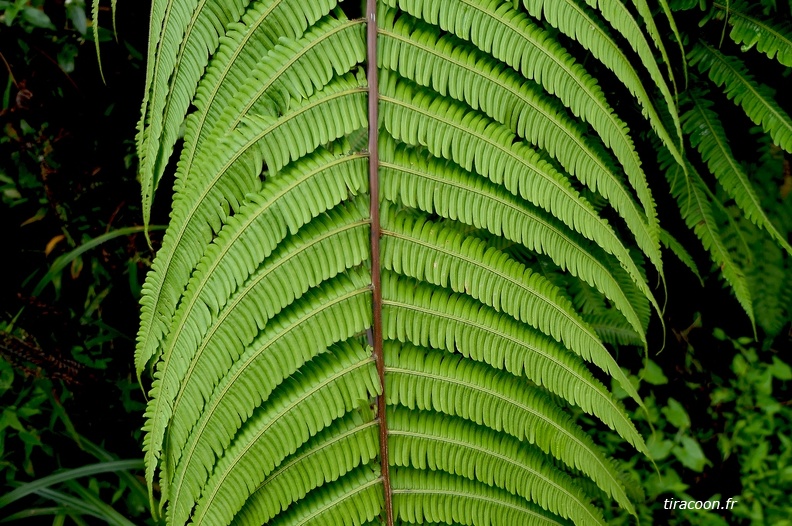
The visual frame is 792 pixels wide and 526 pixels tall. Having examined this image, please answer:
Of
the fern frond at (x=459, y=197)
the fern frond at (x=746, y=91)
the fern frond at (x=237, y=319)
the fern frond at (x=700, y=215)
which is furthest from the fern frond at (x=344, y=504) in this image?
the fern frond at (x=746, y=91)

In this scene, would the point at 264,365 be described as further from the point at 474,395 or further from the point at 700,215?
the point at 700,215

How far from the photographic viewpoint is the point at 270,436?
1.07 meters

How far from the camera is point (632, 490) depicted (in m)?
1.96

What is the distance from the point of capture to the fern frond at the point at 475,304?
109cm

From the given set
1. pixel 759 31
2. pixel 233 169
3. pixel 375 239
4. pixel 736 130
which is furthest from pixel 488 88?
pixel 736 130

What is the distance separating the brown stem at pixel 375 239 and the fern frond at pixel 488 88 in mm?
20

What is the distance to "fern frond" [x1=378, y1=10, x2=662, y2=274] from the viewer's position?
105 cm

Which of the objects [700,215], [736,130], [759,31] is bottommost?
[700,215]

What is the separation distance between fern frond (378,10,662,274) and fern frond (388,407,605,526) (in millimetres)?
485

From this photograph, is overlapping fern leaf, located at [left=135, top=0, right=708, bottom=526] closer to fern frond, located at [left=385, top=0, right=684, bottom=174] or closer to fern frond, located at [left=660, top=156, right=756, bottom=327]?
fern frond, located at [left=385, top=0, right=684, bottom=174]

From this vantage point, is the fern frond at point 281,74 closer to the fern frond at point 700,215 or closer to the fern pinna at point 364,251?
the fern pinna at point 364,251

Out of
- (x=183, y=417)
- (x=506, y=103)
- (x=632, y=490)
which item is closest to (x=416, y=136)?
(x=506, y=103)

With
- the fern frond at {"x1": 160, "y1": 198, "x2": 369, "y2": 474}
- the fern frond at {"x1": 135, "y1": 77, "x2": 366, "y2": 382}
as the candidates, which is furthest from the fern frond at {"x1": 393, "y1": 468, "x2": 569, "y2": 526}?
the fern frond at {"x1": 135, "y1": 77, "x2": 366, "y2": 382}

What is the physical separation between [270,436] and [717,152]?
4.59 feet
